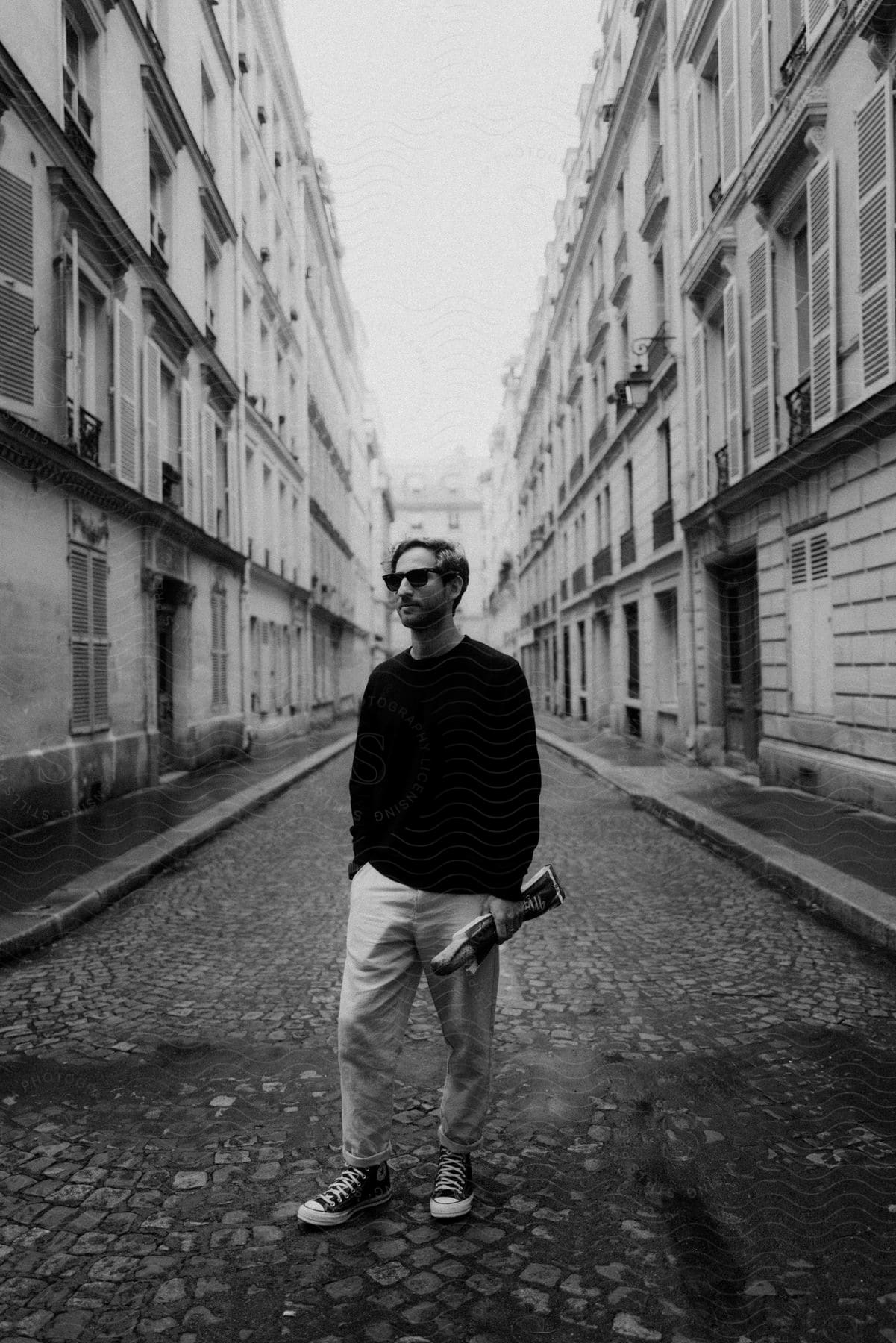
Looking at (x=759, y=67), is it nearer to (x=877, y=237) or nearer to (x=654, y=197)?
(x=877, y=237)

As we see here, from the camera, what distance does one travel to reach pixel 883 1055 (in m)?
3.42

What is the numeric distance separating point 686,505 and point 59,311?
896 cm

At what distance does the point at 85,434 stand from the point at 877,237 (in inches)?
307

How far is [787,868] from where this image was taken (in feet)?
20.2

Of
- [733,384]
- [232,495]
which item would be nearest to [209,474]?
[232,495]

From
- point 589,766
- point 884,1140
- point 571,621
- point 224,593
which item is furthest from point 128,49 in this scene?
point 571,621

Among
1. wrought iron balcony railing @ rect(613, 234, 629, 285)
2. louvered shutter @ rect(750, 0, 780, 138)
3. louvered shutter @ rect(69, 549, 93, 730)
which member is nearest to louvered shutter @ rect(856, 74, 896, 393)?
louvered shutter @ rect(750, 0, 780, 138)

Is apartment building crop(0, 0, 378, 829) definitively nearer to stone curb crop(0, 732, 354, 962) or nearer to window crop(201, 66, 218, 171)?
window crop(201, 66, 218, 171)

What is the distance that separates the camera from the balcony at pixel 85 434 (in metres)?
9.72

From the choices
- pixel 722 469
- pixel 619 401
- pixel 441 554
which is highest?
pixel 619 401

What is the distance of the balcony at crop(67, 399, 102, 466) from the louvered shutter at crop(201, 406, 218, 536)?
4.84 metres

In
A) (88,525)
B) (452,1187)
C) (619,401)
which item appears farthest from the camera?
(619,401)

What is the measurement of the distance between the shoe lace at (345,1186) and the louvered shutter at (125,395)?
10.0 m

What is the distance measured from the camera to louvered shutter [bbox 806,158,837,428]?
367 inches
